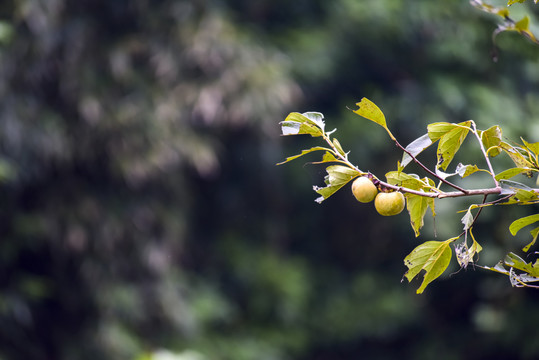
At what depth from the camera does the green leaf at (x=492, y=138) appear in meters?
0.42

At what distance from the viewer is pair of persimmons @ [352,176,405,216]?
0.39 meters

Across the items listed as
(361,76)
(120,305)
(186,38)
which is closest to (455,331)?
(361,76)

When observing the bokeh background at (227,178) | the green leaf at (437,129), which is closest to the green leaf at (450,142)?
the green leaf at (437,129)

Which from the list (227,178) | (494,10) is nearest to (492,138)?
(494,10)

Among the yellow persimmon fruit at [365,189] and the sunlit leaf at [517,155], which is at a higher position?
the yellow persimmon fruit at [365,189]

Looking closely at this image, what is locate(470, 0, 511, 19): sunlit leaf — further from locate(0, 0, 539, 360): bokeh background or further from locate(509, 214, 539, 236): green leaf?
locate(0, 0, 539, 360): bokeh background

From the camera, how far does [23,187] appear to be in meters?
1.84

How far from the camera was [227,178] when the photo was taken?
8.84 ft

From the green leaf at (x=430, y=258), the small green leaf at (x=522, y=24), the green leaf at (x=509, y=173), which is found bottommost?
the green leaf at (x=430, y=258)

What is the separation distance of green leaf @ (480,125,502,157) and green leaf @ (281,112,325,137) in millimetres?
120

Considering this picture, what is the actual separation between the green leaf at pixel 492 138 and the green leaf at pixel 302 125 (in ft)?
0.39

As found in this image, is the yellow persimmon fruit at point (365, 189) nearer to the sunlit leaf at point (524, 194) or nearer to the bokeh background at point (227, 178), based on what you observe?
the sunlit leaf at point (524, 194)

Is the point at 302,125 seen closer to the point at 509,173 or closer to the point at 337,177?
the point at 337,177

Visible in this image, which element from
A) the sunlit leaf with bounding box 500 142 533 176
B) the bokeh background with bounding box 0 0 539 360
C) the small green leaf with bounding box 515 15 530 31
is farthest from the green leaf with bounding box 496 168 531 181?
the bokeh background with bounding box 0 0 539 360
